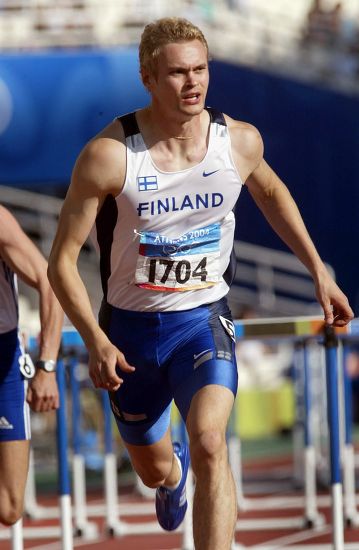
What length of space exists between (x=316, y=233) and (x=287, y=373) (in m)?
1.94

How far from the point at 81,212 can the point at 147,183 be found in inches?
10.5

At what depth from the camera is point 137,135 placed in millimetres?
5203

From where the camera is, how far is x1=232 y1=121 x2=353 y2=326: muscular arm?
211 inches

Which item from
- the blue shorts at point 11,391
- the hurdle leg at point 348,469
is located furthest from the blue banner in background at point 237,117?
the blue shorts at point 11,391

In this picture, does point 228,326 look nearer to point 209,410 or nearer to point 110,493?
point 209,410

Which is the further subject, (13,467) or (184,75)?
(13,467)

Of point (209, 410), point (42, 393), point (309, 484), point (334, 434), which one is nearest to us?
point (209, 410)

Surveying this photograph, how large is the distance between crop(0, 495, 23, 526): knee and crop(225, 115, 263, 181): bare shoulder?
1769 millimetres

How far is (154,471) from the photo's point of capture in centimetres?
606

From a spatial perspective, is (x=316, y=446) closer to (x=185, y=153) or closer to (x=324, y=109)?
(x=324, y=109)

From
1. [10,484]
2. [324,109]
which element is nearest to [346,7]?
[324,109]

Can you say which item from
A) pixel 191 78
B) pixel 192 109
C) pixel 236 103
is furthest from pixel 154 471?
pixel 236 103

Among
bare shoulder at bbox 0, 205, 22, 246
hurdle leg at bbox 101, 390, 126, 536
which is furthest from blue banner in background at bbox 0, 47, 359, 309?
bare shoulder at bbox 0, 205, 22, 246

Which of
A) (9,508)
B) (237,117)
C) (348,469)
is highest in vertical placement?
(237,117)
